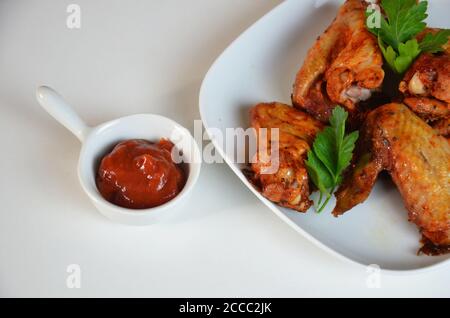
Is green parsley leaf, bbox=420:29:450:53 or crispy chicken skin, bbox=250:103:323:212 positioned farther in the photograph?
green parsley leaf, bbox=420:29:450:53

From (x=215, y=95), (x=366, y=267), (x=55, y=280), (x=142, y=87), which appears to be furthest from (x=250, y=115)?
(x=55, y=280)

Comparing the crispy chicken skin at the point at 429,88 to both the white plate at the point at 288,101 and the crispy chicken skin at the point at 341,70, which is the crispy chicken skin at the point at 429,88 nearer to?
the crispy chicken skin at the point at 341,70

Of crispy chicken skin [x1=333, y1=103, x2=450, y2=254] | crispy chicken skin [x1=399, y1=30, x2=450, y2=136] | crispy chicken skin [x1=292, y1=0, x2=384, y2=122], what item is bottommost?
crispy chicken skin [x1=333, y1=103, x2=450, y2=254]

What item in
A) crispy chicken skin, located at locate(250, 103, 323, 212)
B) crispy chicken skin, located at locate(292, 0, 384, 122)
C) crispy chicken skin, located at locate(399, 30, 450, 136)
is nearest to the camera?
crispy chicken skin, located at locate(250, 103, 323, 212)

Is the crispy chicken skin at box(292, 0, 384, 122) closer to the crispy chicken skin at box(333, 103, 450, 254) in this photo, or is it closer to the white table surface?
the crispy chicken skin at box(333, 103, 450, 254)

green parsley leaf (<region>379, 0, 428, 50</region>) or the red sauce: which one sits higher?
green parsley leaf (<region>379, 0, 428, 50</region>)

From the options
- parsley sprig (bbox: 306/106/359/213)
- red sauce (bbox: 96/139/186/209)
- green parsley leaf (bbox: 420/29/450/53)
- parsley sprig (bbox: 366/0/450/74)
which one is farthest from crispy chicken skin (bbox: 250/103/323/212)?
green parsley leaf (bbox: 420/29/450/53)

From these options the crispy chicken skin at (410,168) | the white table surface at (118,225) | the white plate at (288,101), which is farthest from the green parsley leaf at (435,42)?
the white table surface at (118,225)
